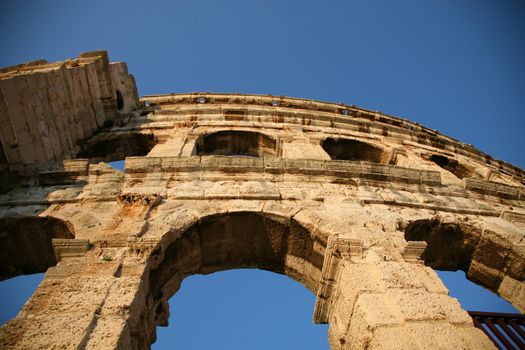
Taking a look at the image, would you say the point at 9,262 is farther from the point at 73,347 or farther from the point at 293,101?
the point at 293,101

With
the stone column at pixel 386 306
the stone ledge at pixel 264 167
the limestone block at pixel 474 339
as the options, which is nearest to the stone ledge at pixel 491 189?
the stone ledge at pixel 264 167

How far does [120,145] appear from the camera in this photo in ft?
32.2

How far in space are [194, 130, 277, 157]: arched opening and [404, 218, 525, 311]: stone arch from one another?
476 centimetres

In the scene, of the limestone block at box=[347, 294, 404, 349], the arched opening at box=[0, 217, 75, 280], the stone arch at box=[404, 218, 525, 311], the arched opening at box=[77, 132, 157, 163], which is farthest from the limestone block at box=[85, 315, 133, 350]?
the arched opening at box=[77, 132, 157, 163]

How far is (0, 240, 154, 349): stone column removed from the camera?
299 cm

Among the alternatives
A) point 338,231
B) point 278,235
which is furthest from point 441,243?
point 278,235

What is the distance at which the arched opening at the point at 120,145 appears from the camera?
377 inches

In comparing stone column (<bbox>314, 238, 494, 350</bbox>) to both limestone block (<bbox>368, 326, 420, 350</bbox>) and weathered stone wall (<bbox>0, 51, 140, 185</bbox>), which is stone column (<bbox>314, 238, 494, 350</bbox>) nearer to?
limestone block (<bbox>368, 326, 420, 350</bbox>)

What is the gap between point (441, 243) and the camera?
5.98 metres

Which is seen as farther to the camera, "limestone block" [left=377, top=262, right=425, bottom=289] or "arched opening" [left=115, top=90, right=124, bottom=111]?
"arched opening" [left=115, top=90, right=124, bottom=111]

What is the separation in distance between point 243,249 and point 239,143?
17.1 feet

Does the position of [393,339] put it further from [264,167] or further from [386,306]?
[264,167]

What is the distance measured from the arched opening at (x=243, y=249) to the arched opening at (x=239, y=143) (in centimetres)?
465

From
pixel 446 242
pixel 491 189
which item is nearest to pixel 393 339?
pixel 446 242
